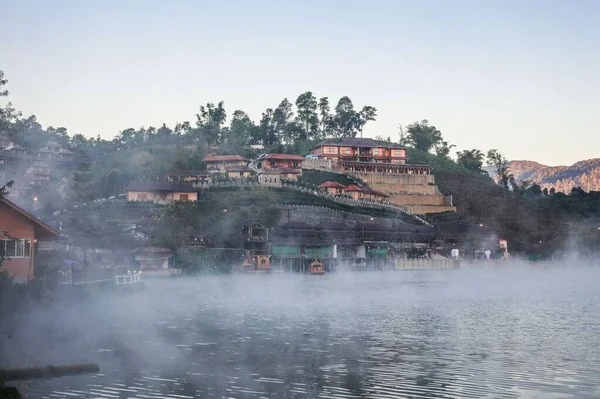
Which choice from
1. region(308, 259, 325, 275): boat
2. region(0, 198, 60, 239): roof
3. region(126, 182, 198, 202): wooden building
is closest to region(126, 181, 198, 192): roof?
region(126, 182, 198, 202): wooden building

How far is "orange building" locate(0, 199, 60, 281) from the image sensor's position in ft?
153

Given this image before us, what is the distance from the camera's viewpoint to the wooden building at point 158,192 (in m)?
150

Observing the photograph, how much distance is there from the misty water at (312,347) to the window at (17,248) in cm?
437

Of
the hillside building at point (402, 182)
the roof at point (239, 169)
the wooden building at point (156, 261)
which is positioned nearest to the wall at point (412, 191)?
the hillside building at point (402, 182)

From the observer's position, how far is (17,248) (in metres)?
47.6

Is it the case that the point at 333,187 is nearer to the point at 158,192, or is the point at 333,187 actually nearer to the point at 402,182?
the point at 402,182

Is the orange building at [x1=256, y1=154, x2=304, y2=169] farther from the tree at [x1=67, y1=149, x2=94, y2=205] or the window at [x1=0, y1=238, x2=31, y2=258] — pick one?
the window at [x1=0, y1=238, x2=31, y2=258]

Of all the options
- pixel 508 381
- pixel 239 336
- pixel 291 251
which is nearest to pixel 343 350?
pixel 239 336

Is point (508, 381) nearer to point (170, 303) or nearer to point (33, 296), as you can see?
point (33, 296)

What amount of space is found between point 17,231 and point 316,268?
84971 mm

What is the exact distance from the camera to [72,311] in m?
47.5

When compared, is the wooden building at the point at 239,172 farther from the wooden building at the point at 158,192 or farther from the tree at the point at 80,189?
the tree at the point at 80,189

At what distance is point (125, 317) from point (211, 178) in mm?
119220

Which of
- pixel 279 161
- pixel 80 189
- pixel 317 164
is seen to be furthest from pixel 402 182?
pixel 80 189
